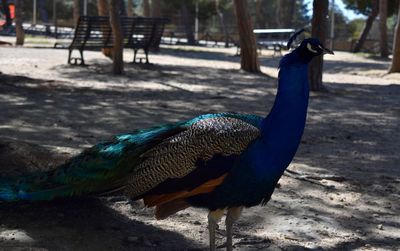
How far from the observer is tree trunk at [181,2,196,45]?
37862mm

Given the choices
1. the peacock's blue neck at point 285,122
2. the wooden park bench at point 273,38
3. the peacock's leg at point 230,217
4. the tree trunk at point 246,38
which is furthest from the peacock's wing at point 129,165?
the wooden park bench at point 273,38

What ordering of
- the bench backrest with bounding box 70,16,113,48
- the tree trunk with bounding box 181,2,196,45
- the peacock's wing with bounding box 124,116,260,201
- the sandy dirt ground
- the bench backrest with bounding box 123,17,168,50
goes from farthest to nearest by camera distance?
the tree trunk with bounding box 181,2,196,45 < the bench backrest with bounding box 123,17,168,50 < the bench backrest with bounding box 70,16,113,48 < the sandy dirt ground < the peacock's wing with bounding box 124,116,260,201

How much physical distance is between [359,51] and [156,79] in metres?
23.7

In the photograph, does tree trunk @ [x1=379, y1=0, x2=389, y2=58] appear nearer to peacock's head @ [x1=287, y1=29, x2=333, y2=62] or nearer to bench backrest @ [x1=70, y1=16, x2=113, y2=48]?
bench backrest @ [x1=70, y1=16, x2=113, y2=48]

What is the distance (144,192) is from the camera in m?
3.68

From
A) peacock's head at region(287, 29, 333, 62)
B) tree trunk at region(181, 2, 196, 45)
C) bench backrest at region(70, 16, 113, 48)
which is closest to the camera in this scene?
peacock's head at region(287, 29, 333, 62)

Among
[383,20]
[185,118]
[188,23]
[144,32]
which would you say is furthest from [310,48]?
[188,23]

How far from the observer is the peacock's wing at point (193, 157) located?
351 cm

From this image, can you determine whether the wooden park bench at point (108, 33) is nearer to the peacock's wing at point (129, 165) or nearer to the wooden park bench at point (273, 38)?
the wooden park bench at point (273, 38)

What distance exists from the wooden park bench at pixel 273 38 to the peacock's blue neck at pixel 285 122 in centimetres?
2280

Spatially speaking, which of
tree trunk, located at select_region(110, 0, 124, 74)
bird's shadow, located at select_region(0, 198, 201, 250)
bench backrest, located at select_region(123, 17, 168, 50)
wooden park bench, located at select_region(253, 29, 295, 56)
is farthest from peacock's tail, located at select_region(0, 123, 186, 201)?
wooden park bench, located at select_region(253, 29, 295, 56)

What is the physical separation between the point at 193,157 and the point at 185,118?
16.2 ft

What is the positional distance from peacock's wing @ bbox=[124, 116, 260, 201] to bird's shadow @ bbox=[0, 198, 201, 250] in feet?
1.85

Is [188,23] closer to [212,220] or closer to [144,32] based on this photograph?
[144,32]
